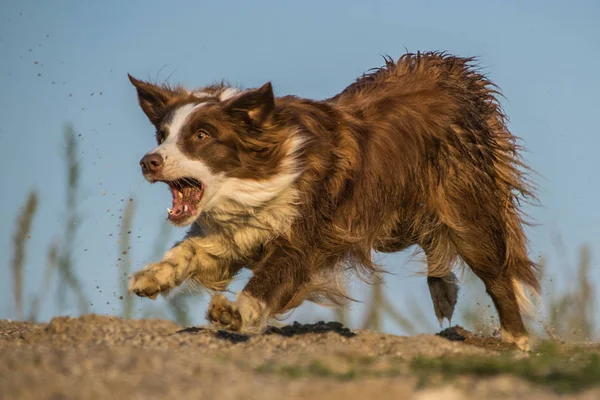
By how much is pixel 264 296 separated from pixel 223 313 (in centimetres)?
44

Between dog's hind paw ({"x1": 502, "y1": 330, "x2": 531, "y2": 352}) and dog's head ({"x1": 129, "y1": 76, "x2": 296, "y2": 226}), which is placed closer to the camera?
dog's head ({"x1": 129, "y1": 76, "x2": 296, "y2": 226})

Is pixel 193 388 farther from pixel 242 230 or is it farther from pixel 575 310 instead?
pixel 575 310

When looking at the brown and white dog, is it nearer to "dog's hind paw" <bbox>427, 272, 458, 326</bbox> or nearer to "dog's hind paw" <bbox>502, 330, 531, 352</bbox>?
"dog's hind paw" <bbox>502, 330, 531, 352</bbox>

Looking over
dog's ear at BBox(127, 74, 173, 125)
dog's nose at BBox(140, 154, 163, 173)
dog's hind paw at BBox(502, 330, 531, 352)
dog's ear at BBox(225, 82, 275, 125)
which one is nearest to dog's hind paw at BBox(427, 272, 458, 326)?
dog's hind paw at BBox(502, 330, 531, 352)

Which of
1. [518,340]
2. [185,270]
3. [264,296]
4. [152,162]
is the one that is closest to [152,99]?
[152,162]

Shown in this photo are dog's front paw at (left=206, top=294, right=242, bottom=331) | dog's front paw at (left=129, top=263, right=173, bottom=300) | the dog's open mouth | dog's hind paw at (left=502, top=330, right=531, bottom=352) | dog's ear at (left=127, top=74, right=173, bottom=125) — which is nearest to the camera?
dog's front paw at (left=206, top=294, right=242, bottom=331)

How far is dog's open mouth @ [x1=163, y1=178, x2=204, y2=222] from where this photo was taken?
6.92 metres

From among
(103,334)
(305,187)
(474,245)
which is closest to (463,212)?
(474,245)

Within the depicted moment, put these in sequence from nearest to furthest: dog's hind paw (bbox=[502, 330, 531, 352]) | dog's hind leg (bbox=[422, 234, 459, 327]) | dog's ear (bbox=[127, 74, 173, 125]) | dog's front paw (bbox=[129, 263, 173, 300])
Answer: dog's front paw (bbox=[129, 263, 173, 300]), dog's ear (bbox=[127, 74, 173, 125]), dog's hind paw (bbox=[502, 330, 531, 352]), dog's hind leg (bbox=[422, 234, 459, 327])

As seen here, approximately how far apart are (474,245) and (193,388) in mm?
4504

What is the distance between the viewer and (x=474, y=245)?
7.81 m

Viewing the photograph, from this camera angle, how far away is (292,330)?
7.56 metres

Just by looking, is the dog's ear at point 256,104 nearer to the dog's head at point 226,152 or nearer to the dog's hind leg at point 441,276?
the dog's head at point 226,152

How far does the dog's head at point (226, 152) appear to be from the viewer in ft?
22.7
